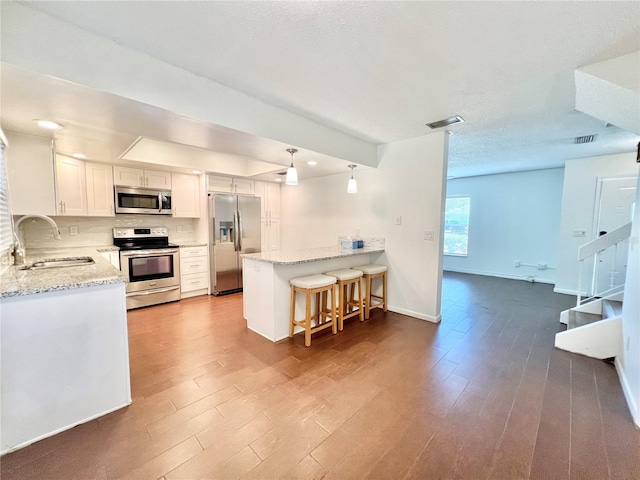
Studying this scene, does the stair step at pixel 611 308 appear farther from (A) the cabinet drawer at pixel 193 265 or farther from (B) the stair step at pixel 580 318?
(A) the cabinet drawer at pixel 193 265

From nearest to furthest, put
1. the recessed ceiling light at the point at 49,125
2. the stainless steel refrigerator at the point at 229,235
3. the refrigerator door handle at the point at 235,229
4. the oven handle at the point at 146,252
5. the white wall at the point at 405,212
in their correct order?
the recessed ceiling light at the point at 49,125 → the white wall at the point at 405,212 → the oven handle at the point at 146,252 → the stainless steel refrigerator at the point at 229,235 → the refrigerator door handle at the point at 235,229

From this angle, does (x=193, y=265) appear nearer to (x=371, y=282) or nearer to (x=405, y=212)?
(x=371, y=282)

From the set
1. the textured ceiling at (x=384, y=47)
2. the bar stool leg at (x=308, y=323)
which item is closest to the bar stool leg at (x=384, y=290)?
the bar stool leg at (x=308, y=323)

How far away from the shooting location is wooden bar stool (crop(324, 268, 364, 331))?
10.6 feet

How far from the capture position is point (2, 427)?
1.49 m

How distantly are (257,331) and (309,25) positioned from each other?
293 cm

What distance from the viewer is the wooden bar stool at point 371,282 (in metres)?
3.67

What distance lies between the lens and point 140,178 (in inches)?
163

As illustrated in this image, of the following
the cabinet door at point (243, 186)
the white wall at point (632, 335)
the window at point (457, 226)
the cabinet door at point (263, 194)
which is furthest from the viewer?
the window at point (457, 226)

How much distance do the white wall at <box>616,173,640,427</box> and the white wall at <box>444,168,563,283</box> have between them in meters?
3.78

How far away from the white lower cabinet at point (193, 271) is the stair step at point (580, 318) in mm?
5275

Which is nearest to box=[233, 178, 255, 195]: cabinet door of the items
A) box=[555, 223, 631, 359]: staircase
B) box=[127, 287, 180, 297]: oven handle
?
box=[127, 287, 180, 297]: oven handle

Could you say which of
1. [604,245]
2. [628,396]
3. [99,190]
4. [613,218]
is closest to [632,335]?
[628,396]

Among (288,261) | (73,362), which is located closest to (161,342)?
(73,362)
